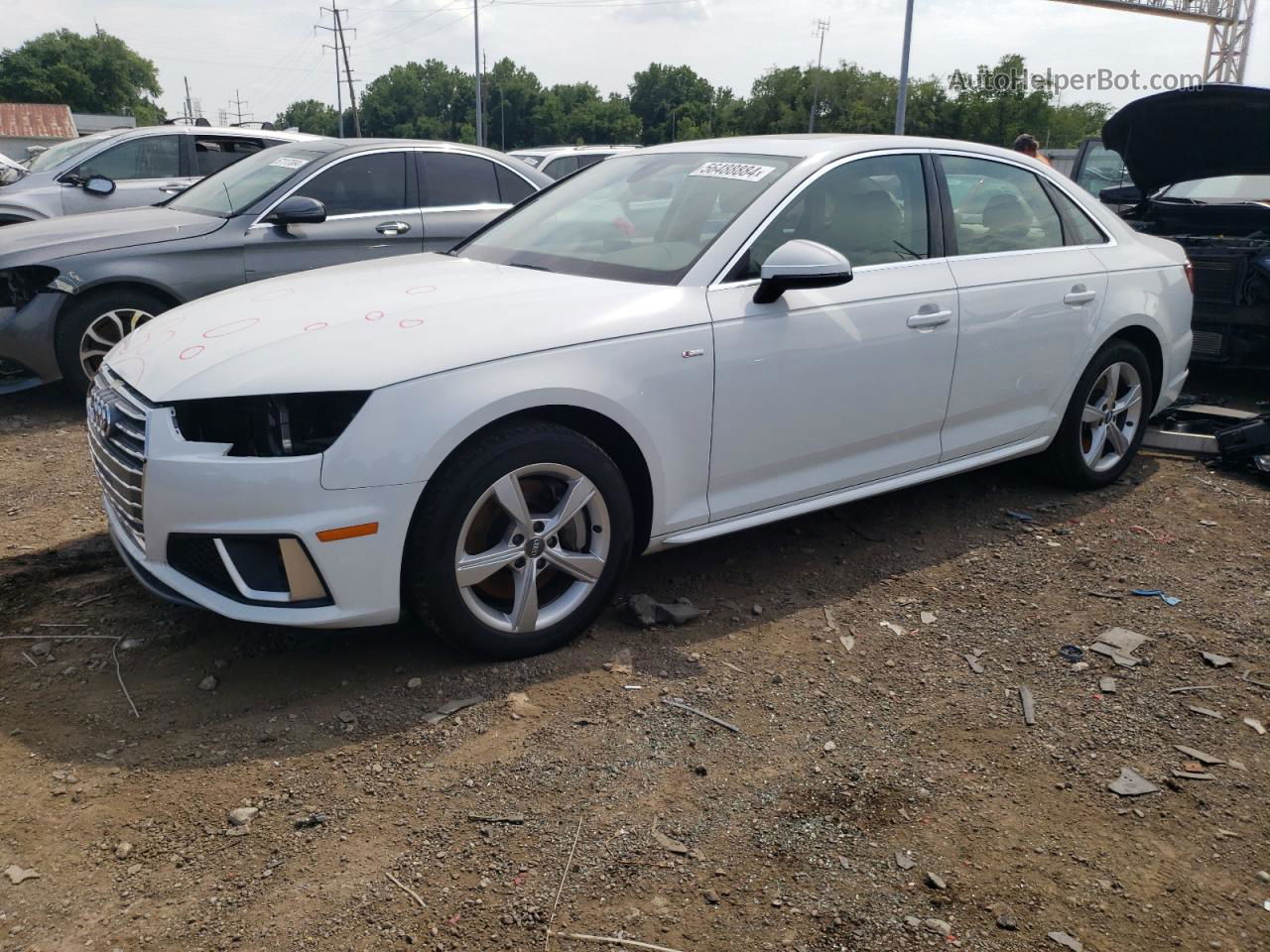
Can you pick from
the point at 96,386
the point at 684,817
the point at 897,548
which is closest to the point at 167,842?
the point at 684,817

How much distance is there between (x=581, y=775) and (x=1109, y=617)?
2191mm

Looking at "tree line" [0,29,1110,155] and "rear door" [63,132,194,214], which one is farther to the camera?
"tree line" [0,29,1110,155]

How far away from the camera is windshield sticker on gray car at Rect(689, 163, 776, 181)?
390 centimetres

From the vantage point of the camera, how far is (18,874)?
2387mm

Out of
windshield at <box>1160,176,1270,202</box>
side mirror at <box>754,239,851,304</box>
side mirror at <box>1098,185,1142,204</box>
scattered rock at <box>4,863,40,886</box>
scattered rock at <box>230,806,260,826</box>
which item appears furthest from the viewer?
side mirror at <box>1098,185,1142,204</box>

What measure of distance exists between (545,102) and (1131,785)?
378 ft

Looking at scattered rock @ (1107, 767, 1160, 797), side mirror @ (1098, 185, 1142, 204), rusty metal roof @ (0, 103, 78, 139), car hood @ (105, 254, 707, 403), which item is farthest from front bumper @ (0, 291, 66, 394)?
rusty metal roof @ (0, 103, 78, 139)

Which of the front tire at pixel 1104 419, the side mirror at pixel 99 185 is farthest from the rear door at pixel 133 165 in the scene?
the front tire at pixel 1104 419

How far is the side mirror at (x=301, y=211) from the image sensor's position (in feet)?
20.4

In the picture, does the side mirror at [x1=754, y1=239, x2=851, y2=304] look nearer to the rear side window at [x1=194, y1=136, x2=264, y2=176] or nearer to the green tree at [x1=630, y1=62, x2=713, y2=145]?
the rear side window at [x1=194, y1=136, x2=264, y2=176]

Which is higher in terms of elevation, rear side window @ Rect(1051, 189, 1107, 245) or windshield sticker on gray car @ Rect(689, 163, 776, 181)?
windshield sticker on gray car @ Rect(689, 163, 776, 181)

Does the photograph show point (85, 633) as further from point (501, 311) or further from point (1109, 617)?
point (1109, 617)

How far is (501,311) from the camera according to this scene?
3.29 m

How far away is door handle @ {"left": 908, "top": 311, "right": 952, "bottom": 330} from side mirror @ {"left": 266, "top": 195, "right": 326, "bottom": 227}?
3.89 m
